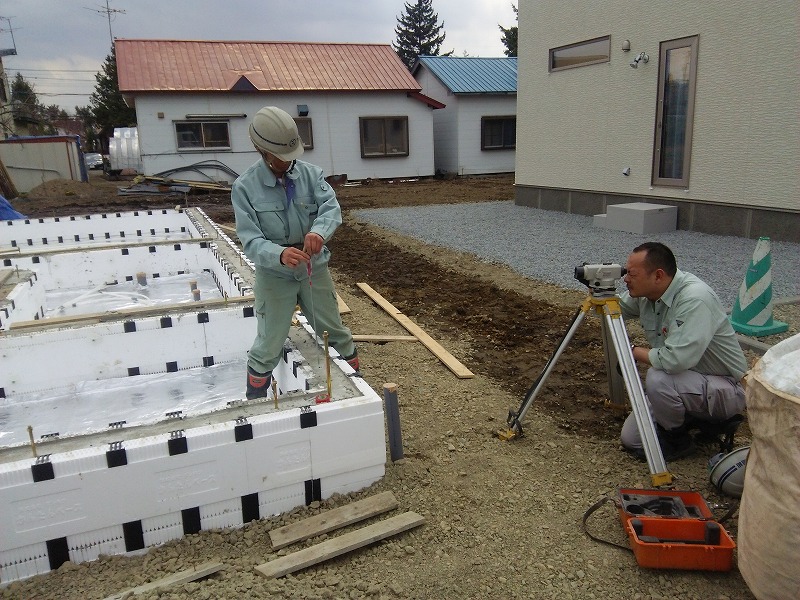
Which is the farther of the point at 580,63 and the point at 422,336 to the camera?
the point at 580,63

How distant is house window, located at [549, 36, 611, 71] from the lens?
10.3 meters

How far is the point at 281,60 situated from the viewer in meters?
19.7

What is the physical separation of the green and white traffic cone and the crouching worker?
6.67 ft

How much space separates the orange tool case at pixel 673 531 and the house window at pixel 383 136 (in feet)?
60.6

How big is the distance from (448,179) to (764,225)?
1402 centimetres

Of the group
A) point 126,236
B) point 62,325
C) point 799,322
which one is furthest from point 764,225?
point 126,236

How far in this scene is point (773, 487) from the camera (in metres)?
1.93

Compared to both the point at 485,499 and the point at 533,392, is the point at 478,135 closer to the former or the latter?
the point at 533,392

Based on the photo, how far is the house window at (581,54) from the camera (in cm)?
1034

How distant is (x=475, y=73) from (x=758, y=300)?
19250 millimetres

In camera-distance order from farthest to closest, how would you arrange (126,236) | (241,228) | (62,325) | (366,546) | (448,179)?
1. (448,179)
2. (126,236)
3. (62,325)
4. (241,228)
5. (366,546)

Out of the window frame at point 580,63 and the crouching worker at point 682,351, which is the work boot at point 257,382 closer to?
the crouching worker at point 682,351

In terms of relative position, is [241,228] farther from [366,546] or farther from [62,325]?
[62,325]

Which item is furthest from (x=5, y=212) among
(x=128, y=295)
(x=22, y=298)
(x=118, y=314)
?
(x=118, y=314)
